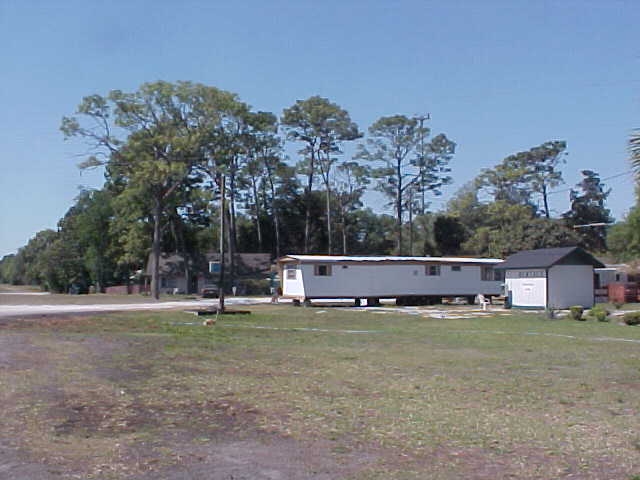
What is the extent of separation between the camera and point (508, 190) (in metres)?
85.1

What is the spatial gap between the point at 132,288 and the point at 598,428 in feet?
256

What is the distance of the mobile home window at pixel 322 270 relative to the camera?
1860 inches

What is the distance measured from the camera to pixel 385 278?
48.9 m

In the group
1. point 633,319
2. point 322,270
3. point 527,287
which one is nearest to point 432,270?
point 322,270

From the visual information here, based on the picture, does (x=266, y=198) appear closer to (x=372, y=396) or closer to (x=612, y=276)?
(x=612, y=276)

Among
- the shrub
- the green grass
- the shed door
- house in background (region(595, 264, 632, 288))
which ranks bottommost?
the green grass

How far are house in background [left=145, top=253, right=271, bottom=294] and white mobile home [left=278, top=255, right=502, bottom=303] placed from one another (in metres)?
30.4

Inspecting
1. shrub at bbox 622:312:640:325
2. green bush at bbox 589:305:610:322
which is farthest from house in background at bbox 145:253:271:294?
shrub at bbox 622:312:640:325

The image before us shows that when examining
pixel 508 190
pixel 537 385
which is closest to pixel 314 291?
pixel 537 385

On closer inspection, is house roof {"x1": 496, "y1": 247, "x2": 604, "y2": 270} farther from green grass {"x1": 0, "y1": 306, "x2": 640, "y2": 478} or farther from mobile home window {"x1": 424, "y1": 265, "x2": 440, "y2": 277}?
green grass {"x1": 0, "y1": 306, "x2": 640, "y2": 478}

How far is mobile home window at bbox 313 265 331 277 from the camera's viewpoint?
4725cm

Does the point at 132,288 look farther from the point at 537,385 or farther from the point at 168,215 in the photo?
the point at 537,385

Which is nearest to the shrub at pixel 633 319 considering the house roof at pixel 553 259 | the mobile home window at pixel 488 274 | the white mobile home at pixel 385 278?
Result: the house roof at pixel 553 259

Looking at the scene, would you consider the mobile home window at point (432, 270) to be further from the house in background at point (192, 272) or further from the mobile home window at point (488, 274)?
the house in background at point (192, 272)
